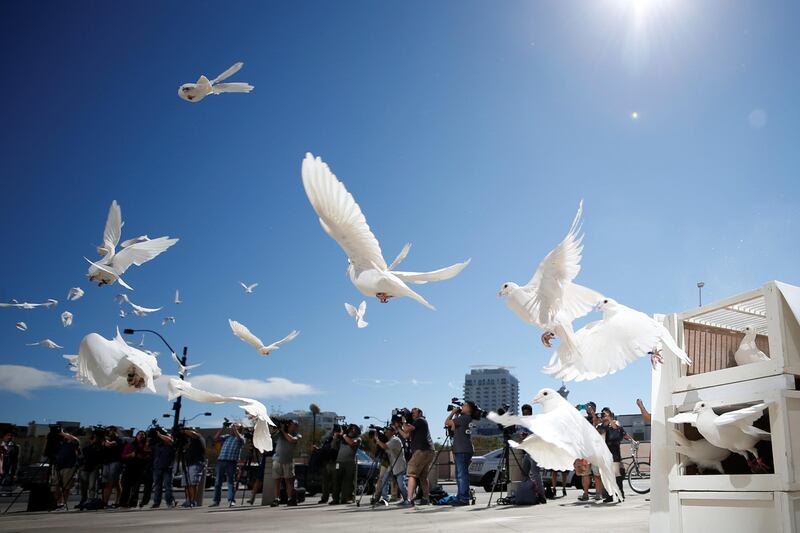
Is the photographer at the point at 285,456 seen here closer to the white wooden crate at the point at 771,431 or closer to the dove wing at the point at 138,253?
the dove wing at the point at 138,253

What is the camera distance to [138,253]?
6480mm

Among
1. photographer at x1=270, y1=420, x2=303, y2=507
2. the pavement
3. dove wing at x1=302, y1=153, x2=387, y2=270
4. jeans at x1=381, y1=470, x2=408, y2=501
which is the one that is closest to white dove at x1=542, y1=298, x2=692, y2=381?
dove wing at x1=302, y1=153, x2=387, y2=270

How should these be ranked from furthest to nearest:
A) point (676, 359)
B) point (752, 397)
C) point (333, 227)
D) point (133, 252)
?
1. point (133, 252)
2. point (333, 227)
3. point (676, 359)
4. point (752, 397)

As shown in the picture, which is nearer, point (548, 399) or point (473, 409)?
point (548, 399)

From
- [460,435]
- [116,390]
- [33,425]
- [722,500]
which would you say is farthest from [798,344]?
[33,425]

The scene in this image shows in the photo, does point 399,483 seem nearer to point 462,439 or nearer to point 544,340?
point 462,439

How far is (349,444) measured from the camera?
39.7 feet

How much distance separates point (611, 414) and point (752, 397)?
24.6 feet

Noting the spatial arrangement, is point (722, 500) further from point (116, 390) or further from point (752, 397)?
point (116, 390)

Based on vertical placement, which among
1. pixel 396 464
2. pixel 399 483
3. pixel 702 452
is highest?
pixel 702 452

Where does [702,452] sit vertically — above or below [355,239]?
below

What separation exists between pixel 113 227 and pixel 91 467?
28.3ft

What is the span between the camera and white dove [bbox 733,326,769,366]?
165 inches

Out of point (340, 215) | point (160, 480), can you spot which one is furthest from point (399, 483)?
point (340, 215)
